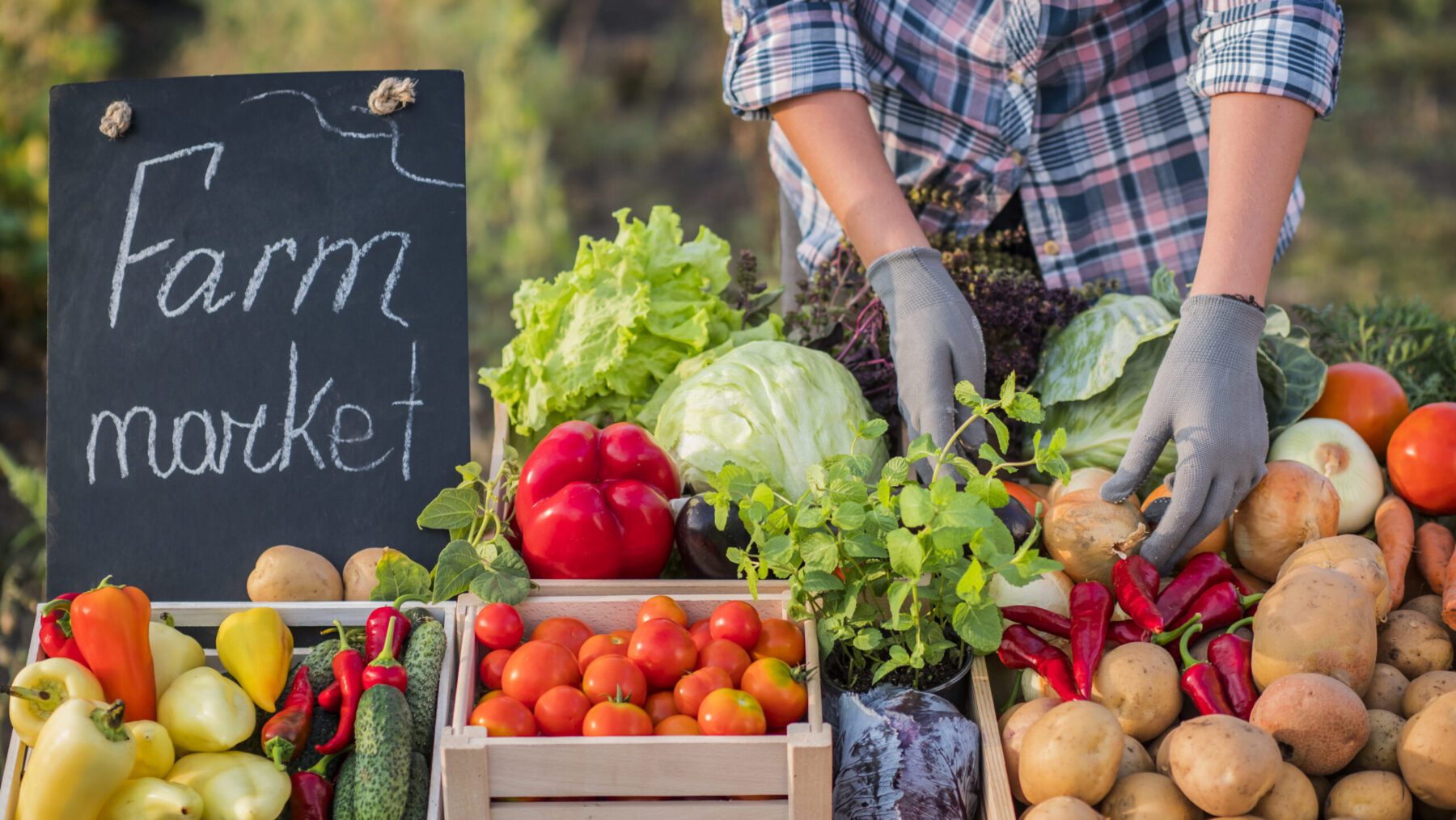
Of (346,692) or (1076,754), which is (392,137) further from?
(1076,754)

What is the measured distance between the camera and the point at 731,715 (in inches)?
55.2

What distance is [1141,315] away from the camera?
2104mm

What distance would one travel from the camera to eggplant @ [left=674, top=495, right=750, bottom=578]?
5.74 feet

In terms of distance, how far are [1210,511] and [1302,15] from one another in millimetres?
891

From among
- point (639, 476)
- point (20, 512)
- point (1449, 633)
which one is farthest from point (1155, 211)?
point (20, 512)

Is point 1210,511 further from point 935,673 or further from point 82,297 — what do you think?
point 82,297

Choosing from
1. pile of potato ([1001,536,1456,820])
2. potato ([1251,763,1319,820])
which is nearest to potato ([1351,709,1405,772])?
pile of potato ([1001,536,1456,820])

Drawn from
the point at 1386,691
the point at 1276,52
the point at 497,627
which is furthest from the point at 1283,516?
the point at 497,627

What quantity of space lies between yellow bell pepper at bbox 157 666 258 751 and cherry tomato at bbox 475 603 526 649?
0.30 m

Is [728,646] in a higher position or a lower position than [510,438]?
lower

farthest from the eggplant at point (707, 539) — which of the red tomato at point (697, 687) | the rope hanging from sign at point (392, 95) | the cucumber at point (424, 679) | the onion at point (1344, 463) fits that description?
the onion at point (1344, 463)

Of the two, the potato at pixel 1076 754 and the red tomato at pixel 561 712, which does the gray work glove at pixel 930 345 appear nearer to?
the potato at pixel 1076 754

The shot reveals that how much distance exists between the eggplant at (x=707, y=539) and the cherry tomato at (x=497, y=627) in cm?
30

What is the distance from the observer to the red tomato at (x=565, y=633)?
1600mm
